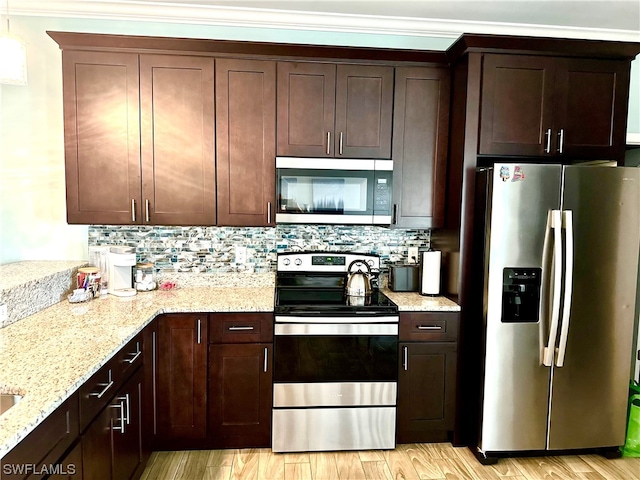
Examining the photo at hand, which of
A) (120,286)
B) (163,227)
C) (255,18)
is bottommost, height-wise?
(120,286)

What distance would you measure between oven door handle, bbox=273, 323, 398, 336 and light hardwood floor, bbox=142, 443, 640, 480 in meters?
0.74

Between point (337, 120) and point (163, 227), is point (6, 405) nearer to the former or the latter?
point (163, 227)

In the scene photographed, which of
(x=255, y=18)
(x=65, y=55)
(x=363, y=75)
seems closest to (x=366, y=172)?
(x=363, y=75)

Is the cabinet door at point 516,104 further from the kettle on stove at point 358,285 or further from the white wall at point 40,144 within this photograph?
the white wall at point 40,144

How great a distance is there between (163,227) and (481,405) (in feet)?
7.66

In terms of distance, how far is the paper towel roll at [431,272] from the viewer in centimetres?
271

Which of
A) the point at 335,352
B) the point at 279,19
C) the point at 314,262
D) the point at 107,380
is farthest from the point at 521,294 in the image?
the point at 279,19

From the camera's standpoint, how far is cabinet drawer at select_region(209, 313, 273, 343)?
2379 millimetres

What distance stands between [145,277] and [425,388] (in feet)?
6.32

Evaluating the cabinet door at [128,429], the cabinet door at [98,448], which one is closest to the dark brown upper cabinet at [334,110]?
the cabinet door at [128,429]

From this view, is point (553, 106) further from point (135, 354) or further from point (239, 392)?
point (135, 354)

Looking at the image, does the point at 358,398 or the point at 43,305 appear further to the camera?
the point at 358,398

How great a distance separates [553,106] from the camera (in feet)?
8.20

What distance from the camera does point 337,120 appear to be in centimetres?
264
